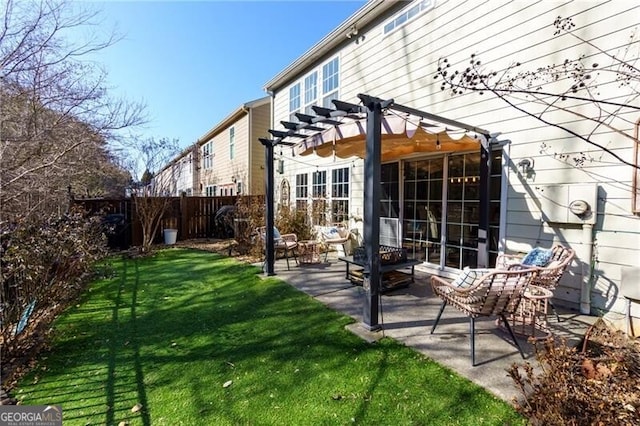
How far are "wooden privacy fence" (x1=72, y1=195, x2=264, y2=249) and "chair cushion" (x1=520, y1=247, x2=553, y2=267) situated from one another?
6.31 meters

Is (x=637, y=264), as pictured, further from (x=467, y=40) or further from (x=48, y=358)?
(x=48, y=358)

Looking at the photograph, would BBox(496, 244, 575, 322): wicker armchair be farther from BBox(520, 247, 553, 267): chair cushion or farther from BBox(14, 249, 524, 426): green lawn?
BBox(14, 249, 524, 426): green lawn

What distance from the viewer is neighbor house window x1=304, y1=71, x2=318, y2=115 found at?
9570 mm

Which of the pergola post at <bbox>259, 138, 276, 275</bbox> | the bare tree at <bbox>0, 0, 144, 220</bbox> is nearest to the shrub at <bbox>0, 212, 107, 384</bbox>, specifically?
the bare tree at <bbox>0, 0, 144, 220</bbox>

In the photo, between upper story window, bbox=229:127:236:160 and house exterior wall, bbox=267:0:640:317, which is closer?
house exterior wall, bbox=267:0:640:317

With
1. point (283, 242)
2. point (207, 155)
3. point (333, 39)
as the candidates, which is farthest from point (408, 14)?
point (207, 155)

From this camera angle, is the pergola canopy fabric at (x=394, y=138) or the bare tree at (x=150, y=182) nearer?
the pergola canopy fabric at (x=394, y=138)

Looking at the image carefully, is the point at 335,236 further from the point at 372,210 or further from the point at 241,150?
the point at 241,150

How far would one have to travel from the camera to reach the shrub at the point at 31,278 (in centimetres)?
319

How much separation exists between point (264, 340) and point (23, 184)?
3721 millimetres

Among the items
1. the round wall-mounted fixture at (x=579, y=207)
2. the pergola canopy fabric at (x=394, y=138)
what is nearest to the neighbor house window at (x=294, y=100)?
the pergola canopy fabric at (x=394, y=138)

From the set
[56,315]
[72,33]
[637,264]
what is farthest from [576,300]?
[72,33]

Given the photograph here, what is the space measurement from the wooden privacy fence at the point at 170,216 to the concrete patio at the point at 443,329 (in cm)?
469

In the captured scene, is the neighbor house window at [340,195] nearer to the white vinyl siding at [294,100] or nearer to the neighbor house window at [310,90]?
the neighbor house window at [310,90]
